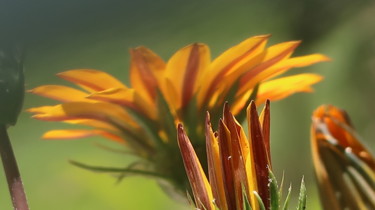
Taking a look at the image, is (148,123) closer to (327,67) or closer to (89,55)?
(89,55)

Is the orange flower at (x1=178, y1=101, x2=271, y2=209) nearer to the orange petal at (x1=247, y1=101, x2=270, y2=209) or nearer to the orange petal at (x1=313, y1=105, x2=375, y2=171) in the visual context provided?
the orange petal at (x1=247, y1=101, x2=270, y2=209)

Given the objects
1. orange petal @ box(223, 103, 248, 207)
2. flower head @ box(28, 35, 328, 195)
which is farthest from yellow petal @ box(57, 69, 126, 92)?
orange petal @ box(223, 103, 248, 207)

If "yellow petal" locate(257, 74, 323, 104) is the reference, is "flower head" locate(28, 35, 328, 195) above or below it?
below

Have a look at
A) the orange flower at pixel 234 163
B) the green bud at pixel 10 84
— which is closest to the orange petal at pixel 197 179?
the orange flower at pixel 234 163

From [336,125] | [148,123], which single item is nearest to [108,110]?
[148,123]

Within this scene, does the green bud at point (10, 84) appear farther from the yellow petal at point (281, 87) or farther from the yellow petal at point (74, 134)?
the yellow petal at point (281, 87)

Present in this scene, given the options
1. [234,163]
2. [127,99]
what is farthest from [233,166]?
[127,99]
